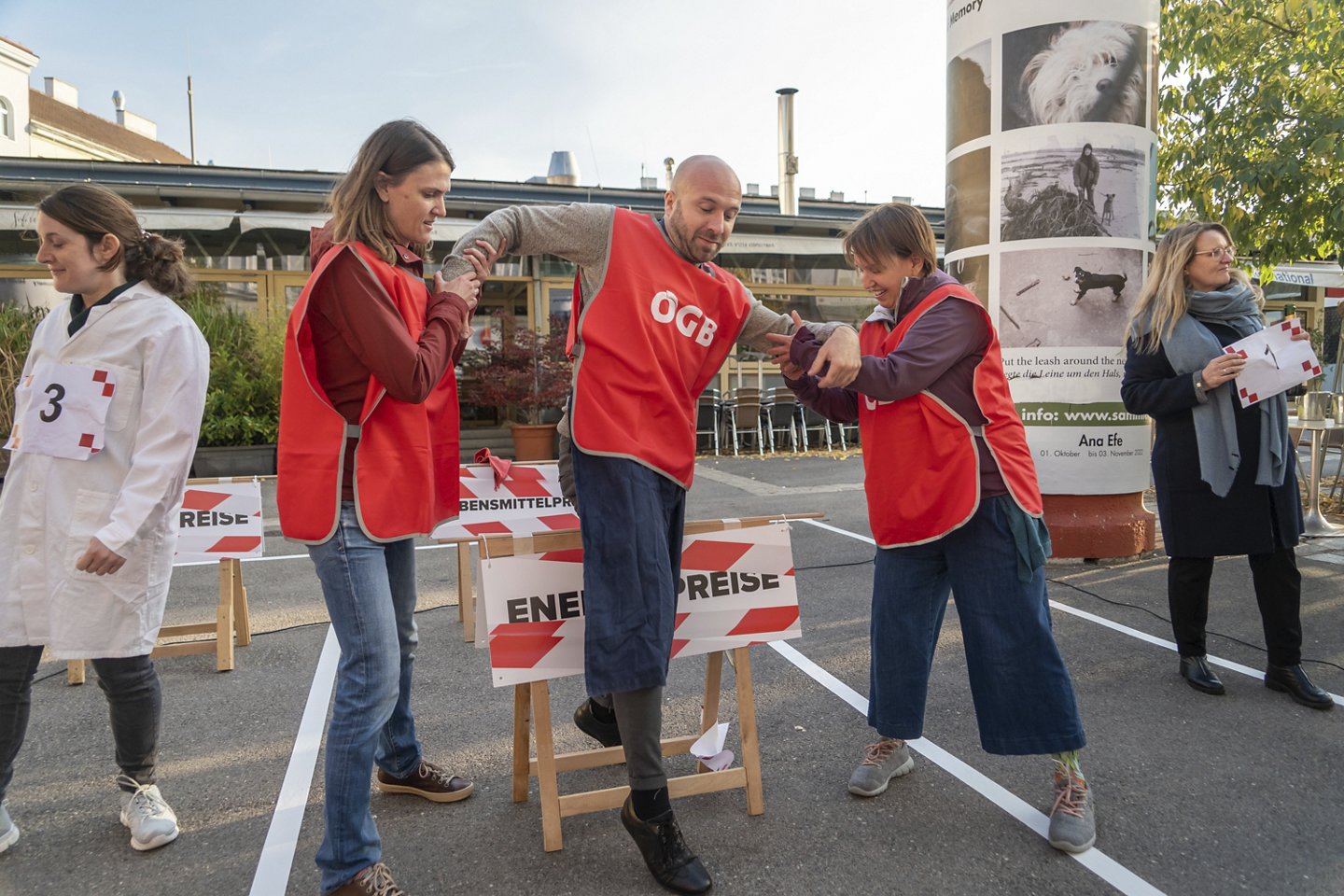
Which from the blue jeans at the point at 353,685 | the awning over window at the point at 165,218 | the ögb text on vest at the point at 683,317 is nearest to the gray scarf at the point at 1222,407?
the ögb text on vest at the point at 683,317

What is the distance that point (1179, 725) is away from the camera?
11.5 ft

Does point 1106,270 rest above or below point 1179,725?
above

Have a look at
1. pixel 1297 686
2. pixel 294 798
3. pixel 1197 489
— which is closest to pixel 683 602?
pixel 294 798

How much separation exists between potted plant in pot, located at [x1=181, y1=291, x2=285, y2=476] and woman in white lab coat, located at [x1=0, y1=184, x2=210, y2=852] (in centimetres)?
897

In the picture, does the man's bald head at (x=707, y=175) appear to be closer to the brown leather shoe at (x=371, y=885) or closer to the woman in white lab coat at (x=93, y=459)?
the woman in white lab coat at (x=93, y=459)

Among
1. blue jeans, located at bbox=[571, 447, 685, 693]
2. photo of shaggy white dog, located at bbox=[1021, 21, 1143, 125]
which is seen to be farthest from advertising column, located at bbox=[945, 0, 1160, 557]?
blue jeans, located at bbox=[571, 447, 685, 693]

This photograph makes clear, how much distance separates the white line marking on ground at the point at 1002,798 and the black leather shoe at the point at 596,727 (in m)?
1.13

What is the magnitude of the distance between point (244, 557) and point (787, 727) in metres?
2.86

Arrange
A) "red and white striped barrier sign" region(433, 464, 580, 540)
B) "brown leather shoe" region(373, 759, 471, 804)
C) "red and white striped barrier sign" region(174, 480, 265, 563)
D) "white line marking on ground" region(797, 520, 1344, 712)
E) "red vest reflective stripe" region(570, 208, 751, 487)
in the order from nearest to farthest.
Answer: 1. "red vest reflective stripe" region(570, 208, 751, 487)
2. "brown leather shoe" region(373, 759, 471, 804)
3. "white line marking on ground" region(797, 520, 1344, 712)
4. "red and white striped barrier sign" region(174, 480, 265, 563)
5. "red and white striped barrier sign" region(433, 464, 580, 540)

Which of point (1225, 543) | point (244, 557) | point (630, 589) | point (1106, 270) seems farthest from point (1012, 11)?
point (244, 557)

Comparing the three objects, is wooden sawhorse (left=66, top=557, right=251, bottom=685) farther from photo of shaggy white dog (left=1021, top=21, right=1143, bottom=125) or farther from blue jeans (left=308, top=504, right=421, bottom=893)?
photo of shaggy white dog (left=1021, top=21, right=1143, bottom=125)

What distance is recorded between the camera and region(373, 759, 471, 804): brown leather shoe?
9.61 ft

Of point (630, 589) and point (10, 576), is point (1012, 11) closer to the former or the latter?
point (630, 589)

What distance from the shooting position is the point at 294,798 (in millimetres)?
2996
